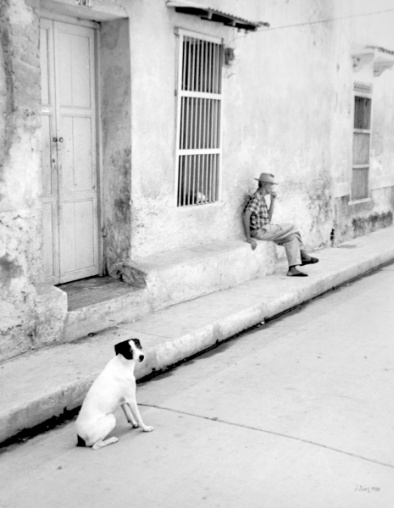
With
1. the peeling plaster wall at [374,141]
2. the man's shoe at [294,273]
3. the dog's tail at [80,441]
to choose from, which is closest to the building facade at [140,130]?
the man's shoe at [294,273]

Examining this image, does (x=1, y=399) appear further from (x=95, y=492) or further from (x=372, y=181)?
(x=372, y=181)

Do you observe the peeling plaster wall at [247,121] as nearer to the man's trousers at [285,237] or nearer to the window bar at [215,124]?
the window bar at [215,124]

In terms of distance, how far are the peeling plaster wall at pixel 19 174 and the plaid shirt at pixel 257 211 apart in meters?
3.66

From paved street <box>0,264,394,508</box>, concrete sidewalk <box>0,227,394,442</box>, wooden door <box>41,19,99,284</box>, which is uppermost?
wooden door <box>41,19,99,284</box>

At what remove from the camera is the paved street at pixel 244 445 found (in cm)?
367

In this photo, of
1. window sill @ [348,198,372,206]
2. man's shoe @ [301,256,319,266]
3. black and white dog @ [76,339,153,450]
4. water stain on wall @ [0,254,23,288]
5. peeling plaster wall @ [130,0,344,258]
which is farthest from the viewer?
window sill @ [348,198,372,206]

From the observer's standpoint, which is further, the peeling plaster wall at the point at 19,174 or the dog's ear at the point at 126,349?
the peeling plaster wall at the point at 19,174

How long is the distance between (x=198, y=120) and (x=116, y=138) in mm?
1367

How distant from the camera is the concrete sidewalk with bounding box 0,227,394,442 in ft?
15.7

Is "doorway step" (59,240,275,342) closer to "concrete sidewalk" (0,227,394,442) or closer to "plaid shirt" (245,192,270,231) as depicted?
"concrete sidewalk" (0,227,394,442)

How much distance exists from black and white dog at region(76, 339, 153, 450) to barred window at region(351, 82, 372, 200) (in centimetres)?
917

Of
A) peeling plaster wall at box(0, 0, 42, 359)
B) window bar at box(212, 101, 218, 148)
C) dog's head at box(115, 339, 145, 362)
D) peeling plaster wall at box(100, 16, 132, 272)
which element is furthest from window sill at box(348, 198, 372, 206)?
dog's head at box(115, 339, 145, 362)

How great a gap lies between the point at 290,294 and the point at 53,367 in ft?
11.6

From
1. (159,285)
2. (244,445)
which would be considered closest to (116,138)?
(159,285)
